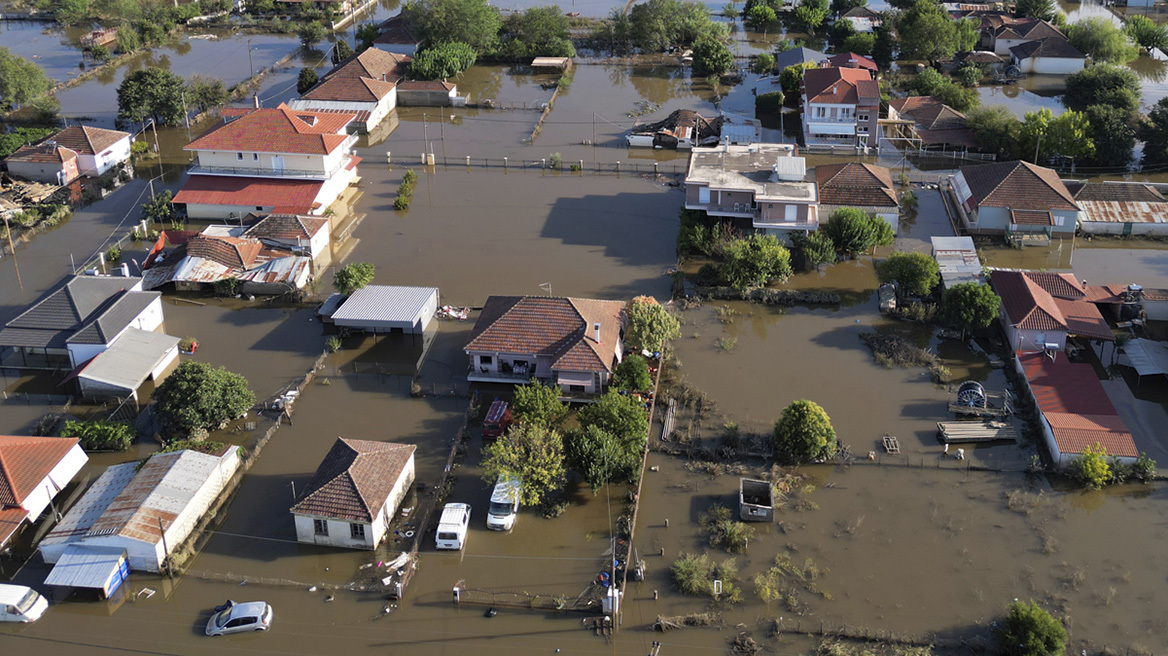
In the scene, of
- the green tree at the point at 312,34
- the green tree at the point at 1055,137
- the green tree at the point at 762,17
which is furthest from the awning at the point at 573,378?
the green tree at the point at 762,17

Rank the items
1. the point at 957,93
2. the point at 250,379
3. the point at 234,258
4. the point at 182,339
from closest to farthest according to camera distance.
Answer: the point at 250,379 < the point at 182,339 < the point at 234,258 < the point at 957,93

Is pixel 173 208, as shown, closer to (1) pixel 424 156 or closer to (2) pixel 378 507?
(1) pixel 424 156

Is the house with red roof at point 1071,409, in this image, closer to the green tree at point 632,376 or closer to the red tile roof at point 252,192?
the green tree at point 632,376

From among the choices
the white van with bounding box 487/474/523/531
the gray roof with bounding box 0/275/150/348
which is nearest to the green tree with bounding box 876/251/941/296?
the white van with bounding box 487/474/523/531

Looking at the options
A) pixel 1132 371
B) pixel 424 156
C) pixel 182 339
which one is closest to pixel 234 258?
pixel 182 339

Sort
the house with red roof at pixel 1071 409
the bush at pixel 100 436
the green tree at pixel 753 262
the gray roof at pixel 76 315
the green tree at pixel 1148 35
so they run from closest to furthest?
the house with red roof at pixel 1071 409
the bush at pixel 100 436
the gray roof at pixel 76 315
the green tree at pixel 753 262
the green tree at pixel 1148 35

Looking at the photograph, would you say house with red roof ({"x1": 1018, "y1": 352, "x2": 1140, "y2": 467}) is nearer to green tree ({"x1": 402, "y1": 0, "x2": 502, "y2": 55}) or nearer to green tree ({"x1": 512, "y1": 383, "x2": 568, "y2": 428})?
green tree ({"x1": 512, "y1": 383, "x2": 568, "y2": 428})

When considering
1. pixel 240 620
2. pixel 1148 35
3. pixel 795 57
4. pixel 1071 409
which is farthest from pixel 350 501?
pixel 1148 35
